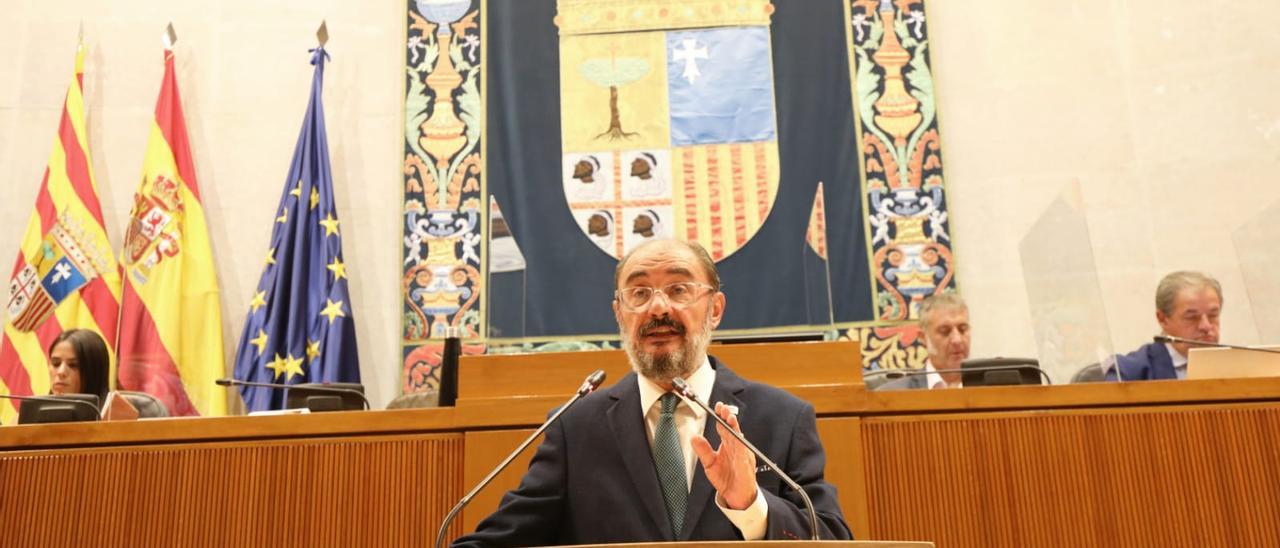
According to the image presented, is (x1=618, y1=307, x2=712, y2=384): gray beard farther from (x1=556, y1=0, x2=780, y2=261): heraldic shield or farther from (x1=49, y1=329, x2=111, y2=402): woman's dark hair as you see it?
(x1=556, y1=0, x2=780, y2=261): heraldic shield

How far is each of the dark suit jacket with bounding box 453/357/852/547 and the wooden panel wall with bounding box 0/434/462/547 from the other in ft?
1.54

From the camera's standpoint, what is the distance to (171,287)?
228 inches

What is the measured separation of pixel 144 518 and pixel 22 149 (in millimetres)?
4223

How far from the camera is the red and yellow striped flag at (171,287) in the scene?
564cm

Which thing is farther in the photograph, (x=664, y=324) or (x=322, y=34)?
(x=322, y=34)

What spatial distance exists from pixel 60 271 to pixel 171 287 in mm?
605

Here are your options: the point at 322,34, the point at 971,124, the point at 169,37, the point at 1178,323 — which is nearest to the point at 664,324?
the point at 1178,323

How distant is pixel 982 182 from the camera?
602 cm

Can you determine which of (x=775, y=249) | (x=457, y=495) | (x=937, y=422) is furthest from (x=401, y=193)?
(x=937, y=422)

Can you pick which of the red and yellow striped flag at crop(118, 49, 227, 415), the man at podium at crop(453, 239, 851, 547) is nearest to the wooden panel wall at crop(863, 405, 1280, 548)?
the man at podium at crop(453, 239, 851, 547)

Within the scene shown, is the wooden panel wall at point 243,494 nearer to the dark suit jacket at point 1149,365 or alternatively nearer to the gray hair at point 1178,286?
the dark suit jacket at point 1149,365

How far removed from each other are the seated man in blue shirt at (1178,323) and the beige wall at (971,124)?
123cm

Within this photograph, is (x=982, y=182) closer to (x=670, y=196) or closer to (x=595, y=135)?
(x=670, y=196)

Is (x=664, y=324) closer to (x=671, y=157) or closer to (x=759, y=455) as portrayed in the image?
(x=759, y=455)
